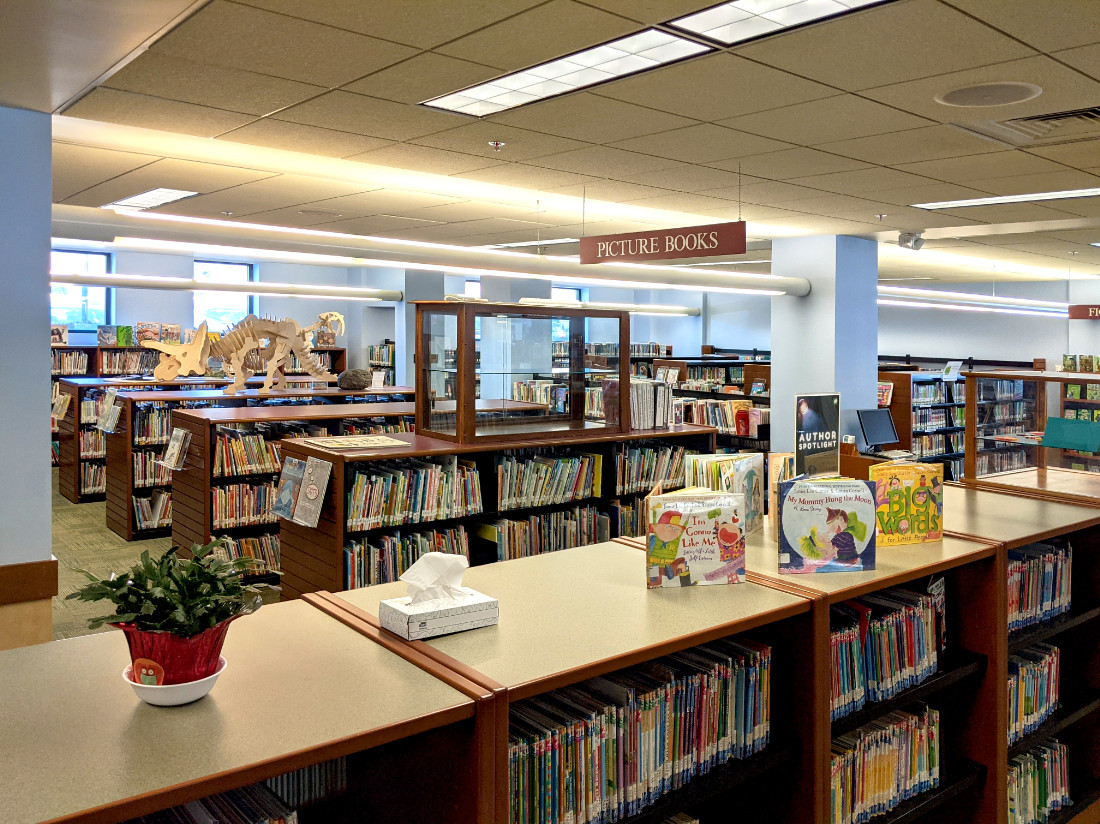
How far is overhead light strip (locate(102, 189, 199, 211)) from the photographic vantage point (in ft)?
22.5

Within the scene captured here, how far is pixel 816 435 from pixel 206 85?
10.1ft

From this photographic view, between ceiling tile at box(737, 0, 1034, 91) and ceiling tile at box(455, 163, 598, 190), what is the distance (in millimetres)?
2507

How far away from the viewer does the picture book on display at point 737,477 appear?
9.23 feet

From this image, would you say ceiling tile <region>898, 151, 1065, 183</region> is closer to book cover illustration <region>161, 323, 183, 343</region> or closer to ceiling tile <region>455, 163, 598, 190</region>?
ceiling tile <region>455, 163, 598, 190</region>

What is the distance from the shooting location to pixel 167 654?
5.02ft

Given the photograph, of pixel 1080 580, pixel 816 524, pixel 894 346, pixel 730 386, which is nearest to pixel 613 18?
pixel 816 524

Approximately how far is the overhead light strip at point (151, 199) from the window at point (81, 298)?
21.1 feet

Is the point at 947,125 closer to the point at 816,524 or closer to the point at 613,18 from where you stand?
the point at 613,18

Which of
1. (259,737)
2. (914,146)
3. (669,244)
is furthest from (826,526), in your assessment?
(669,244)

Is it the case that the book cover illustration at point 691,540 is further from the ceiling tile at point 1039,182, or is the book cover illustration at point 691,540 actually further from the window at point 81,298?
the window at point 81,298

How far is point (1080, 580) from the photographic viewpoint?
3.49 meters

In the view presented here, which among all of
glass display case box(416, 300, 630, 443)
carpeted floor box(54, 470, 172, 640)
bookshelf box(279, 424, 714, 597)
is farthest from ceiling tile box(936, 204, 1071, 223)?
carpeted floor box(54, 470, 172, 640)

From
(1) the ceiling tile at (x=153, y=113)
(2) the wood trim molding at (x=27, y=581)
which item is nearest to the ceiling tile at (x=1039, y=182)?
(1) the ceiling tile at (x=153, y=113)

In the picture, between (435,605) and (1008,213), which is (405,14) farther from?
(1008,213)
